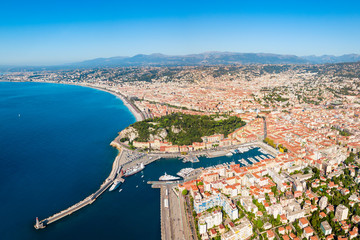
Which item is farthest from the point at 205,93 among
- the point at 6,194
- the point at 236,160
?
the point at 6,194

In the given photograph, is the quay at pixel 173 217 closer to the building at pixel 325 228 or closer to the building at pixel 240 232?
the building at pixel 240 232

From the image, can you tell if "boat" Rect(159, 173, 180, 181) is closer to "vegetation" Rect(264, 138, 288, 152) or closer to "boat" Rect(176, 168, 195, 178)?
"boat" Rect(176, 168, 195, 178)

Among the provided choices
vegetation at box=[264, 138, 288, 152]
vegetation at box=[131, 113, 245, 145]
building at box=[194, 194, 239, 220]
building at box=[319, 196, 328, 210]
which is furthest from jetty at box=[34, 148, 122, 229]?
vegetation at box=[264, 138, 288, 152]

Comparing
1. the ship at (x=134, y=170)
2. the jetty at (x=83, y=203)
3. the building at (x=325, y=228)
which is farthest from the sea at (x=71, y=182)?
the building at (x=325, y=228)

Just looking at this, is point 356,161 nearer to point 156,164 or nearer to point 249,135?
point 249,135

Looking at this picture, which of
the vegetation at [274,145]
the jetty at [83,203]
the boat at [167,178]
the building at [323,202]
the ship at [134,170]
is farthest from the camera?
the vegetation at [274,145]

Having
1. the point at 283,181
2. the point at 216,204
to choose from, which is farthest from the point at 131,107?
the point at 283,181
